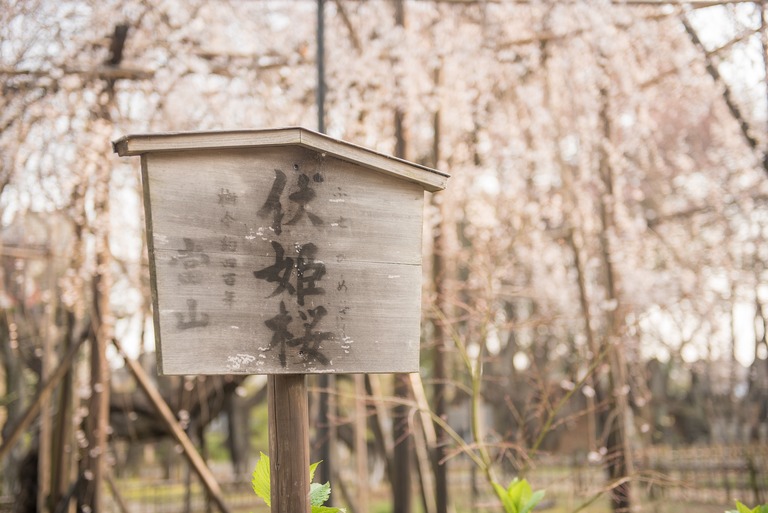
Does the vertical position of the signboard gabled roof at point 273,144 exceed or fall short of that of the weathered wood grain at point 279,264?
it exceeds it

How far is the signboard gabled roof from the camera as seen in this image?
7.85 feet

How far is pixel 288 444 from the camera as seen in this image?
2625 millimetres

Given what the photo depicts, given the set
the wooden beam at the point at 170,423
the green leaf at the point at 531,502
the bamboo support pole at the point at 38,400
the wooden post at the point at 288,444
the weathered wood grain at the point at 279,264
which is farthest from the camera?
the bamboo support pole at the point at 38,400

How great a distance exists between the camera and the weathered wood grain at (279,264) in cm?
238

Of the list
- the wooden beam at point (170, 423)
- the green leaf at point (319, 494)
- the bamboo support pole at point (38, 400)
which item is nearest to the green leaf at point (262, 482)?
the green leaf at point (319, 494)

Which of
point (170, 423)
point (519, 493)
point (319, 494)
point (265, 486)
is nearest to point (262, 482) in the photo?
point (265, 486)

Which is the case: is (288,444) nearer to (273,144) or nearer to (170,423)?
(273,144)

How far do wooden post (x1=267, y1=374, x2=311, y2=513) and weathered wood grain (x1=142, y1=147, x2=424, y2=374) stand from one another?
0.56 feet

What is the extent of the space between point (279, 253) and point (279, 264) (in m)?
0.04

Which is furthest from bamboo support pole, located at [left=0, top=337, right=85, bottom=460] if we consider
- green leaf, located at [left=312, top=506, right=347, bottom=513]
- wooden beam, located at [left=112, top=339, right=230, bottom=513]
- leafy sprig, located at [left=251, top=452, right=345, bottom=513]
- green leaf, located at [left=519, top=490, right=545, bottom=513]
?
green leaf, located at [left=519, top=490, right=545, bottom=513]

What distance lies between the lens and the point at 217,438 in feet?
94.4

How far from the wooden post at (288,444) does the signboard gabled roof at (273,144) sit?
33.4 inches

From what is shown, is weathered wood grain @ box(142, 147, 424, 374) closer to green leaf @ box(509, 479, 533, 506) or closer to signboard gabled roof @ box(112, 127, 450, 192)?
signboard gabled roof @ box(112, 127, 450, 192)

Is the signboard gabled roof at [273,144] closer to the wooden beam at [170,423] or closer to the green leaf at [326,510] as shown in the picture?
the green leaf at [326,510]
